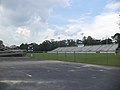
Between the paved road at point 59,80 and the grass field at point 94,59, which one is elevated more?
the paved road at point 59,80

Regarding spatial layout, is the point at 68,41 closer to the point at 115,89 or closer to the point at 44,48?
the point at 44,48

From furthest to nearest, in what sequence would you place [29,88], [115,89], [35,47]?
[35,47] < [29,88] < [115,89]

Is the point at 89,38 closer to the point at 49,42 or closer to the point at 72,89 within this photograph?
→ the point at 49,42

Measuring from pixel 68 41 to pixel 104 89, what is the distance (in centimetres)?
18272

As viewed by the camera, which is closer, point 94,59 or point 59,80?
point 59,80

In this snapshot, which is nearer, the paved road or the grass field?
the paved road

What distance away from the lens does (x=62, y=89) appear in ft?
34.2

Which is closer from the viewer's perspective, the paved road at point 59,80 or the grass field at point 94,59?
the paved road at point 59,80

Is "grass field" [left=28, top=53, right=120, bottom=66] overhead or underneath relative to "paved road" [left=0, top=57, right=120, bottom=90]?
underneath

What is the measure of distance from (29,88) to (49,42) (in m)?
152

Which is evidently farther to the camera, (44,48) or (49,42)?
(49,42)

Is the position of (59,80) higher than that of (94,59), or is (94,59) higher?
(59,80)

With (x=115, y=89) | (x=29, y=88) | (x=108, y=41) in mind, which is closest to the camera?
(x=115, y=89)

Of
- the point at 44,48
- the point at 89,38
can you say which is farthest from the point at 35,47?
the point at 89,38
